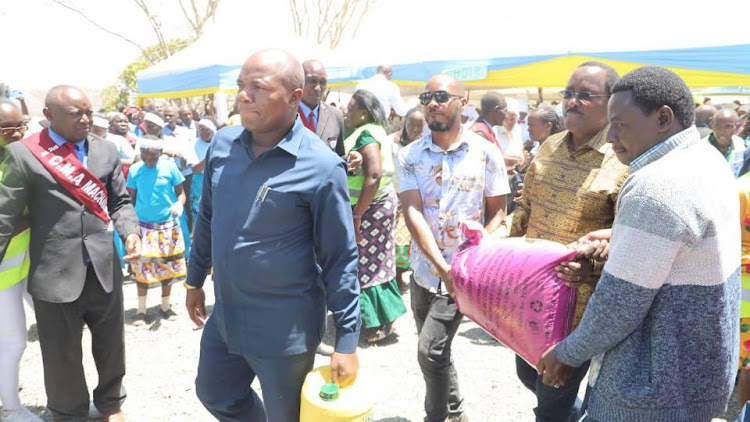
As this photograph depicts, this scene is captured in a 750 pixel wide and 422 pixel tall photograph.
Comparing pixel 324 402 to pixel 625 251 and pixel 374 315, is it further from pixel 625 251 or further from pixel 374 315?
pixel 374 315

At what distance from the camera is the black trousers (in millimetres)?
2967

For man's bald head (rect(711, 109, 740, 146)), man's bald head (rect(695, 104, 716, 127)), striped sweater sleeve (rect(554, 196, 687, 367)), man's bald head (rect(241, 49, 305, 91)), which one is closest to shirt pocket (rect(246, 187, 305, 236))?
man's bald head (rect(241, 49, 305, 91))

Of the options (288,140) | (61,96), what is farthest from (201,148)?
(288,140)

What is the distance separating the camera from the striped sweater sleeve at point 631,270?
147cm

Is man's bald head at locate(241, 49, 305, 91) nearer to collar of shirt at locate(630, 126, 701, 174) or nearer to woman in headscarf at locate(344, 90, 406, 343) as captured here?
collar of shirt at locate(630, 126, 701, 174)

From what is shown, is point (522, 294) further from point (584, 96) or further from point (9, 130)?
point (9, 130)

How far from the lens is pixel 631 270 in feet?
5.03

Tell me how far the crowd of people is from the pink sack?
0.28 feet

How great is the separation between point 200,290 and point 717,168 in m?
2.12

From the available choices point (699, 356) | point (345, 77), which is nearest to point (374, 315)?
point (699, 356)

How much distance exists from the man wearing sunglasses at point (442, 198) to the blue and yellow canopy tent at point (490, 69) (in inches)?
194

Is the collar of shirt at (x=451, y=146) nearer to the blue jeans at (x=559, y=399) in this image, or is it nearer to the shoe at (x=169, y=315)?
the blue jeans at (x=559, y=399)

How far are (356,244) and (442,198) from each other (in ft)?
2.06

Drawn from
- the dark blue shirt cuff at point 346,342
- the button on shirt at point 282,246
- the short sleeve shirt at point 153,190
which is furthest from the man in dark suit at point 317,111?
the short sleeve shirt at point 153,190
